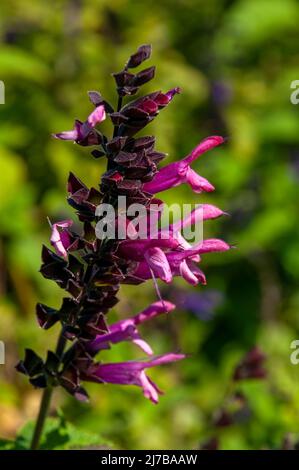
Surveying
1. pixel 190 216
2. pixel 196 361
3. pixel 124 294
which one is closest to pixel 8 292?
pixel 124 294

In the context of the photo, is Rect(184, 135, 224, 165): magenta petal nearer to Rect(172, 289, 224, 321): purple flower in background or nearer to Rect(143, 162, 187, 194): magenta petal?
Rect(143, 162, 187, 194): magenta petal

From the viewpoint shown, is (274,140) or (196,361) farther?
(274,140)

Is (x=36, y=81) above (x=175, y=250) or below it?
above

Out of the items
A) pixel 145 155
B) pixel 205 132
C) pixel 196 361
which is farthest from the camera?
pixel 205 132

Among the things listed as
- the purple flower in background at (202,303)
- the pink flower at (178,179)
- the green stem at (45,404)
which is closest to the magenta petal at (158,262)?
the pink flower at (178,179)

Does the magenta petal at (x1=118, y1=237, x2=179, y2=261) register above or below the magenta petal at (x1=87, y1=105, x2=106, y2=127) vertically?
below

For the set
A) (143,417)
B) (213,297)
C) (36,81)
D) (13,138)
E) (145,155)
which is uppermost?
(36,81)

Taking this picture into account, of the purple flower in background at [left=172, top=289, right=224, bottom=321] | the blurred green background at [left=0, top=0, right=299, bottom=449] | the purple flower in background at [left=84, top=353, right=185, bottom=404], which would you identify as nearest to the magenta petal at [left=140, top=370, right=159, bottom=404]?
the purple flower in background at [left=84, top=353, right=185, bottom=404]

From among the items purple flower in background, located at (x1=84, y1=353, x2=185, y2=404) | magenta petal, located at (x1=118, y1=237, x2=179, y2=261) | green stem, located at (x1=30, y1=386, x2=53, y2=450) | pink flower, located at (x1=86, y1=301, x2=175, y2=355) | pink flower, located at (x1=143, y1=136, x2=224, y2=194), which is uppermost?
pink flower, located at (x1=143, y1=136, x2=224, y2=194)

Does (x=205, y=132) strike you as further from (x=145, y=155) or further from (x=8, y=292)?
(x=145, y=155)
